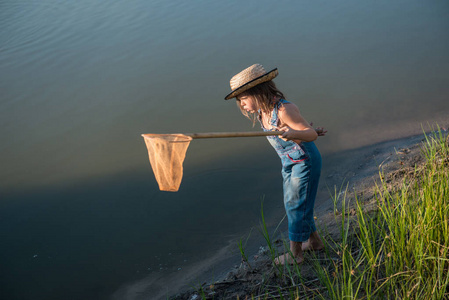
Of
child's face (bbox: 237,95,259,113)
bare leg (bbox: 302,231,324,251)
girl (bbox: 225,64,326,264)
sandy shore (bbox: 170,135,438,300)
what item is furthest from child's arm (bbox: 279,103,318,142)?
bare leg (bbox: 302,231,324,251)

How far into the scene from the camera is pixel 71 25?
8672mm

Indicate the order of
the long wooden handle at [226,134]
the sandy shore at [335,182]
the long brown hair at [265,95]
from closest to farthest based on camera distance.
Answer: the long wooden handle at [226,134], the long brown hair at [265,95], the sandy shore at [335,182]

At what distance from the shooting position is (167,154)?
2.27 metres

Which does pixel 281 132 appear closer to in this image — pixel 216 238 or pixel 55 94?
pixel 216 238

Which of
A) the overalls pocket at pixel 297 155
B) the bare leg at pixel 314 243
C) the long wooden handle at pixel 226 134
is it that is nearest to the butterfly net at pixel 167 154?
the long wooden handle at pixel 226 134

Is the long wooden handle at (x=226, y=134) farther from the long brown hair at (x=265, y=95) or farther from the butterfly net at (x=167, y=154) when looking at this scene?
the long brown hair at (x=265, y=95)

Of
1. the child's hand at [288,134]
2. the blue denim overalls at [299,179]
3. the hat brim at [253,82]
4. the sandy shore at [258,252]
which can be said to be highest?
the hat brim at [253,82]

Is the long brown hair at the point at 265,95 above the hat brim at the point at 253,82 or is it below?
below

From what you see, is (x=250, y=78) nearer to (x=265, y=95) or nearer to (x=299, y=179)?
(x=265, y=95)

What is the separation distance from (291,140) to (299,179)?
0.28 m

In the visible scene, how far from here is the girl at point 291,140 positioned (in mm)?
2514

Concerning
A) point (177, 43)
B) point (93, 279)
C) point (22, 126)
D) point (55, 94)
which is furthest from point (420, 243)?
point (177, 43)

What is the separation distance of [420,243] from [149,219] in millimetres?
2556

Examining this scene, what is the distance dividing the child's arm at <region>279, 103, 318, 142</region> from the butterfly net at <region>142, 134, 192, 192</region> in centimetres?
57
